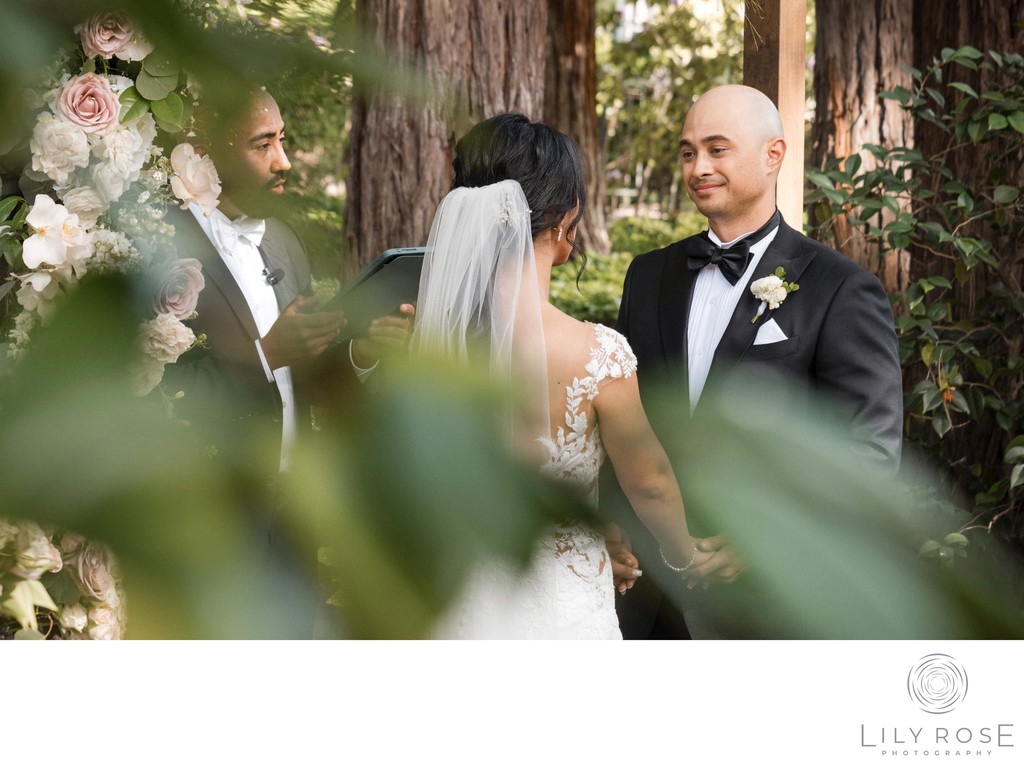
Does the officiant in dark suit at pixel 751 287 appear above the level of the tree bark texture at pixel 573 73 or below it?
below

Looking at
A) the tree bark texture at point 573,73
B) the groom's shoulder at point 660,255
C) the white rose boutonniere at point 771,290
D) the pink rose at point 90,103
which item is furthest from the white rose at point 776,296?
the tree bark texture at point 573,73

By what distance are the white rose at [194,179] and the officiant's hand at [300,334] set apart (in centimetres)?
5

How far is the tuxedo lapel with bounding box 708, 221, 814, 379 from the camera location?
2.52 meters

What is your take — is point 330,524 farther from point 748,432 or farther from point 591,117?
point 591,117

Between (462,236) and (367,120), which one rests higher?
(367,120)

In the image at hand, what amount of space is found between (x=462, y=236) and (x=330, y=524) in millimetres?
1560

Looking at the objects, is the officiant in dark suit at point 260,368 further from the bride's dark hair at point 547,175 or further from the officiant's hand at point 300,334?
the bride's dark hair at point 547,175

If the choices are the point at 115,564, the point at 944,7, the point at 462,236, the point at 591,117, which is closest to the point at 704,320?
the point at 462,236

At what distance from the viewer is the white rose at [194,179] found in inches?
12.7

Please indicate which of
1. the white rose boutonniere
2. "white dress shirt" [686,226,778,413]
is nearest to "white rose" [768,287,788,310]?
the white rose boutonniere

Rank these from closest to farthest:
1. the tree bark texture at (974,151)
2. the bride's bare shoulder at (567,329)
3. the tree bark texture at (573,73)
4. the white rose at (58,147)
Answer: the white rose at (58,147)
the bride's bare shoulder at (567,329)
the tree bark texture at (974,151)
the tree bark texture at (573,73)

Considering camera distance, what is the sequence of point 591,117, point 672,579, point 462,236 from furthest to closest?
point 591,117, point 462,236, point 672,579
